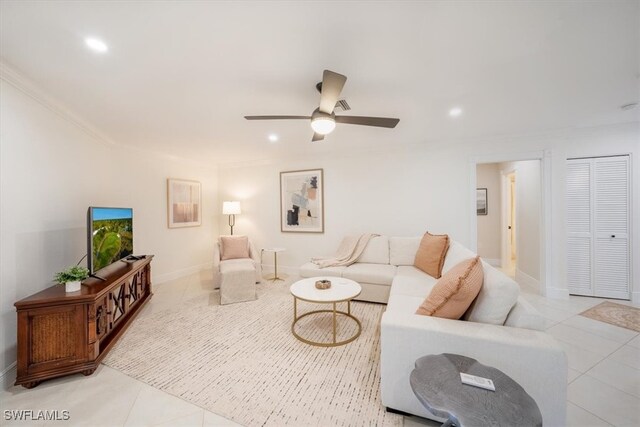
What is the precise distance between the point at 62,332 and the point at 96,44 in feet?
6.99

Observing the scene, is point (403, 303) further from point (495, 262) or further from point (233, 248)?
point (495, 262)

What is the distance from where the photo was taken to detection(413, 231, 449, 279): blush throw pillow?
300 cm

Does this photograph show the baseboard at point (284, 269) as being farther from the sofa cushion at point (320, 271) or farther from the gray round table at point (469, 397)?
the gray round table at point (469, 397)

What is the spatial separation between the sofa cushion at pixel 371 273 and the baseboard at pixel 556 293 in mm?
2198

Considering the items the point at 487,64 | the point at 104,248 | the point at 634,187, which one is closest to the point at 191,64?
the point at 104,248

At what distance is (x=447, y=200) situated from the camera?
3.87 meters

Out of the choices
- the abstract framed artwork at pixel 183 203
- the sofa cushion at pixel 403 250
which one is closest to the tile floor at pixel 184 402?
the sofa cushion at pixel 403 250

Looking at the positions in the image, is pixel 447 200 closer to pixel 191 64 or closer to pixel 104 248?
pixel 191 64

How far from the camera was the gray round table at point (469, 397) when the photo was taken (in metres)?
0.89

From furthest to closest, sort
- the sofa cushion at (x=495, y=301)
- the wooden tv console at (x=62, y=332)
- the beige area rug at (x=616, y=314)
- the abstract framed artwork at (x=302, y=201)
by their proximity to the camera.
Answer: the abstract framed artwork at (x=302, y=201) → the beige area rug at (x=616, y=314) → the wooden tv console at (x=62, y=332) → the sofa cushion at (x=495, y=301)

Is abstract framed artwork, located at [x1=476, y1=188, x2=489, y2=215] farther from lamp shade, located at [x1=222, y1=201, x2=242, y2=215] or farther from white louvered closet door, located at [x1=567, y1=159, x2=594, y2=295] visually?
lamp shade, located at [x1=222, y1=201, x2=242, y2=215]

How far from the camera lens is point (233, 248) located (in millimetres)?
4133

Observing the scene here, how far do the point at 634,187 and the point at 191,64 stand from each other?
538cm

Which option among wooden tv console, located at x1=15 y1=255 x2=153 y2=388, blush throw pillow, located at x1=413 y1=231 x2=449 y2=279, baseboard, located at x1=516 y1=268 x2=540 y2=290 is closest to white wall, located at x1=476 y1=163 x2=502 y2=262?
baseboard, located at x1=516 y1=268 x2=540 y2=290
